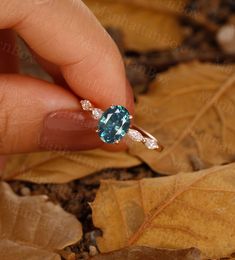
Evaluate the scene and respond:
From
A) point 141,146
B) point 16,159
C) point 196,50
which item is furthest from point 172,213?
point 196,50

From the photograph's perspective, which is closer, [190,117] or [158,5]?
[190,117]

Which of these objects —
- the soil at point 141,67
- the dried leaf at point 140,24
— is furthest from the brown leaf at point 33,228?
the dried leaf at point 140,24

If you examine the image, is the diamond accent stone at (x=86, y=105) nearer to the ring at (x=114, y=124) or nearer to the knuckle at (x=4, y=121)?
the ring at (x=114, y=124)

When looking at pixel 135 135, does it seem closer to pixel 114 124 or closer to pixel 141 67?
pixel 114 124

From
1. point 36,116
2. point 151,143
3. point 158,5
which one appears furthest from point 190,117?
point 158,5

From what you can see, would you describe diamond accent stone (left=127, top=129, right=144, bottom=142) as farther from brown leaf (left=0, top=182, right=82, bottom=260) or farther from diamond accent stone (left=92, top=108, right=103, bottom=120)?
brown leaf (left=0, top=182, right=82, bottom=260)
